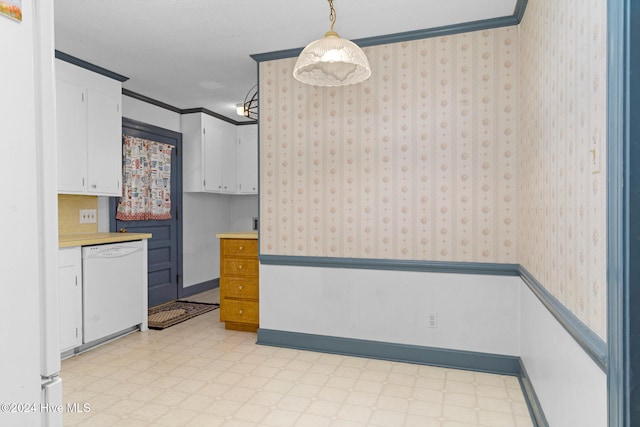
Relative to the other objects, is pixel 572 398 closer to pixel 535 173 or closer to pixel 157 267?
pixel 535 173

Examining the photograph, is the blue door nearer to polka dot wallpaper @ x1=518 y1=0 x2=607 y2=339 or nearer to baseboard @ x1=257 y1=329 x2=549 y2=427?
baseboard @ x1=257 y1=329 x2=549 y2=427

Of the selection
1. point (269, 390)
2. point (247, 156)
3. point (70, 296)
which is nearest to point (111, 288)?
point (70, 296)

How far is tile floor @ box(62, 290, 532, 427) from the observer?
7.55ft

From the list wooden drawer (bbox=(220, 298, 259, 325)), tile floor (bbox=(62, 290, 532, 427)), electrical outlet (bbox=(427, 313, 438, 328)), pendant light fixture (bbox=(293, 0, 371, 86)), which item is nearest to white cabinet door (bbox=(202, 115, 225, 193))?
wooden drawer (bbox=(220, 298, 259, 325))

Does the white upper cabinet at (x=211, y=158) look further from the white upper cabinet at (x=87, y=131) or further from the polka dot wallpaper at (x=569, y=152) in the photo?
the polka dot wallpaper at (x=569, y=152)

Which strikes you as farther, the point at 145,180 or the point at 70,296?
the point at 145,180

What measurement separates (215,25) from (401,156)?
1738mm

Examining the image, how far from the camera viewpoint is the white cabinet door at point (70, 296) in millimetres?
3113

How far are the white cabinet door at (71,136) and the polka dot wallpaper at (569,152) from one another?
3.61 metres

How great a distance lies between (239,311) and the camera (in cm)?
391

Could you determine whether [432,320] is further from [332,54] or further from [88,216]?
[88,216]

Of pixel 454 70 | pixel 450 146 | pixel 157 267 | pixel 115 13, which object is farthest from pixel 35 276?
pixel 157 267

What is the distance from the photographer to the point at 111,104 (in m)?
3.91

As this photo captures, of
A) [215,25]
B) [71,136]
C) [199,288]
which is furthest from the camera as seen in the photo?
[199,288]
